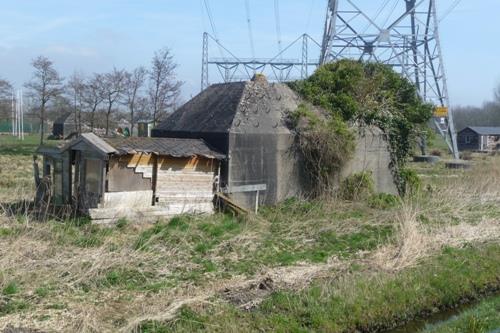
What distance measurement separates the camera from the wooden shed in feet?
52.4

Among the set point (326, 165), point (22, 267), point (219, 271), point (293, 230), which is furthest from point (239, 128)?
point (22, 267)

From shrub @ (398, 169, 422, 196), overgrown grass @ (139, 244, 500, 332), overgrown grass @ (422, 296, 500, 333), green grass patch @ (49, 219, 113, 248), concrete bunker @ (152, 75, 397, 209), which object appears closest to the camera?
overgrown grass @ (139, 244, 500, 332)

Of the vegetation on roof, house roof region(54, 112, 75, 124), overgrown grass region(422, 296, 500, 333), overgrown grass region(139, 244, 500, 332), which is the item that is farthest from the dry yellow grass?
house roof region(54, 112, 75, 124)

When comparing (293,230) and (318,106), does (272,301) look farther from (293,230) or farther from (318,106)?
(318,106)

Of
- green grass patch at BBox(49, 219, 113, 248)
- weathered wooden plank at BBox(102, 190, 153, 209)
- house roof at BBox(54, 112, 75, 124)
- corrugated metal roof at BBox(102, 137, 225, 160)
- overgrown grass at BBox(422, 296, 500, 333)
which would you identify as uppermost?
house roof at BBox(54, 112, 75, 124)

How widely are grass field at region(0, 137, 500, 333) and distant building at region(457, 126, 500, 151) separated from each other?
2144 inches

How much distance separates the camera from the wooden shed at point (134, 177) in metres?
16.0

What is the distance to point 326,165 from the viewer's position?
2036cm

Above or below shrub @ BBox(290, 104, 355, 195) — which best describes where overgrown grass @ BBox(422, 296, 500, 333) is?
below

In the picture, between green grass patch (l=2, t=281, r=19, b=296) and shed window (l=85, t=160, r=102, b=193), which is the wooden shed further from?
green grass patch (l=2, t=281, r=19, b=296)

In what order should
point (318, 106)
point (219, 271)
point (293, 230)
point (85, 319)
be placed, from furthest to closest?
point (318, 106)
point (293, 230)
point (219, 271)
point (85, 319)

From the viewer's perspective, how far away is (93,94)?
1748 inches

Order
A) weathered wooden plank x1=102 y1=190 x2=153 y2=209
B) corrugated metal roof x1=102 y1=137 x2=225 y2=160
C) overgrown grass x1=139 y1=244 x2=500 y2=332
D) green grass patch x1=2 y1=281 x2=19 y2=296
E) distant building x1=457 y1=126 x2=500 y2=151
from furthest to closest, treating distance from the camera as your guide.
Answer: distant building x1=457 y1=126 x2=500 y2=151
corrugated metal roof x1=102 y1=137 x2=225 y2=160
weathered wooden plank x1=102 y1=190 x2=153 y2=209
green grass patch x1=2 y1=281 x2=19 y2=296
overgrown grass x1=139 y1=244 x2=500 y2=332

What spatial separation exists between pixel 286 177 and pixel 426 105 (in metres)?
7.52
